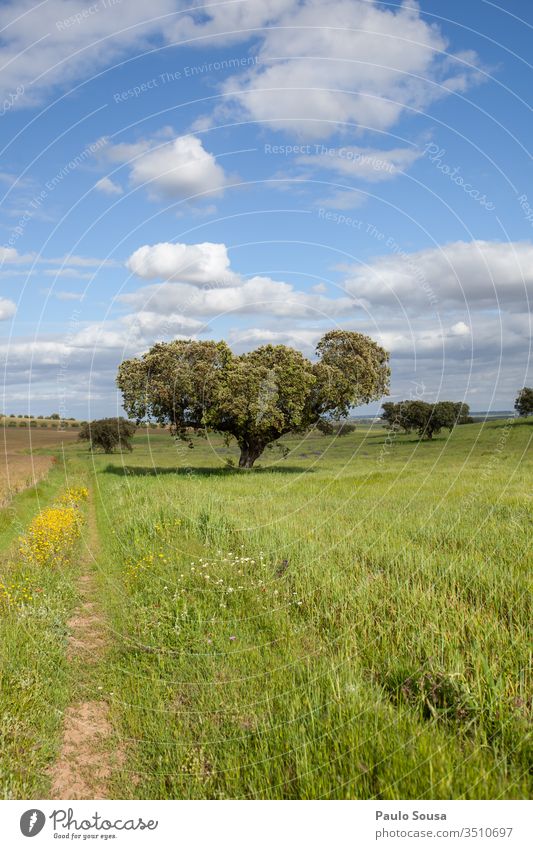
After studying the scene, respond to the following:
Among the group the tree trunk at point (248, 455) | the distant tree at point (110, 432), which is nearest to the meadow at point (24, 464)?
the distant tree at point (110, 432)

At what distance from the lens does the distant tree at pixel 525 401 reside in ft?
282

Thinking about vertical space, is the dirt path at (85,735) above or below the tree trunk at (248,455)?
below

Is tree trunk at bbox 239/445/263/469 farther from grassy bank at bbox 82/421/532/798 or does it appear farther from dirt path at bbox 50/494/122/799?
dirt path at bbox 50/494/122/799

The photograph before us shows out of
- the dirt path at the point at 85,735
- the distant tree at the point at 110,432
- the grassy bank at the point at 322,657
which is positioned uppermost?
the distant tree at the point at 110,432

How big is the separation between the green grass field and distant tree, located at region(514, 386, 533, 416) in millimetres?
76460

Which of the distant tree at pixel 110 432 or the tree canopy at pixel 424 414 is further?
the distant tree at pixel 110 432

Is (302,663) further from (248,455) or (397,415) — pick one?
(397,415)

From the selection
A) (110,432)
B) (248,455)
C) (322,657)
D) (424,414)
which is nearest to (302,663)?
(322,657)

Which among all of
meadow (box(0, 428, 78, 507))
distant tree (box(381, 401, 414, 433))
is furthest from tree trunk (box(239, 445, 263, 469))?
distant tree (box(381, 401, 414, 433))

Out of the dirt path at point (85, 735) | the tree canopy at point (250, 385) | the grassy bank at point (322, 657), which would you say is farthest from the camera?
the tree canopy at point (250, 385)

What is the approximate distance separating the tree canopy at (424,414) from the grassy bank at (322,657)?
5627 cm

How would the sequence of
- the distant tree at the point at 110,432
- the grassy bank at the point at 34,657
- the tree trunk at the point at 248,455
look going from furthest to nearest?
the distant tree at the point at 110,432
the tree trunk at the point at 248,455
the grassy bank at the point at 34,657

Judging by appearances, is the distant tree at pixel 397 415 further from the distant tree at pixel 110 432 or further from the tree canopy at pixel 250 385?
the distant tree at pixel 110 432
